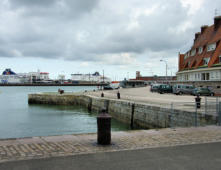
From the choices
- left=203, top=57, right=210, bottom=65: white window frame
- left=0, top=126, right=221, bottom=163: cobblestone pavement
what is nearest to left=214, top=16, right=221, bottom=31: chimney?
left=203, top=57, right=210, bottom=65: white window frame

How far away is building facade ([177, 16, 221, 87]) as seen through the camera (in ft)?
148

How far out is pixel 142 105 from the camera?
24188 millimetres

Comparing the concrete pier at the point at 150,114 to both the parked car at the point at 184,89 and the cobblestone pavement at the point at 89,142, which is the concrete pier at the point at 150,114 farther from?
the parked car at the point at 184,89

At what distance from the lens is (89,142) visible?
9070 mm

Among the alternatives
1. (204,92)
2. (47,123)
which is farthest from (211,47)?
(47,123)

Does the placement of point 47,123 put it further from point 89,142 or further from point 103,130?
Result: point 103,130

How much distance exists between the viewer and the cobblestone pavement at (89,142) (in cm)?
754

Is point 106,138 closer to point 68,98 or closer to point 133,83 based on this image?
point 68,98

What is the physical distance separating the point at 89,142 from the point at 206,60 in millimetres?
46066

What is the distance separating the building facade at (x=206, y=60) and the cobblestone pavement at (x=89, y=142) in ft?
110

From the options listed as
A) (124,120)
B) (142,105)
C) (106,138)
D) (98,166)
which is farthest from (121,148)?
(124,120)

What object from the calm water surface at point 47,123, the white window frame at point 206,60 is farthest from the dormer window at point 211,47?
the calm water surface at point 47,123

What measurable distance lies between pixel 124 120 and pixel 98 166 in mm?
21668

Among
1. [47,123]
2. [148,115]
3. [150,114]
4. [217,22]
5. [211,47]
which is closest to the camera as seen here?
[150,114]
